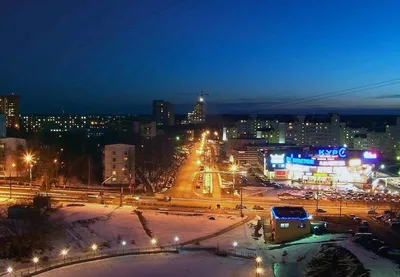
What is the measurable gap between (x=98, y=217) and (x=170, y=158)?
21.2 meters

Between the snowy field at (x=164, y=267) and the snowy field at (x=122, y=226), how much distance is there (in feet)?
4.54

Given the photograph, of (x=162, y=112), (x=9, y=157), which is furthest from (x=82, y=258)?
(x=162, y=112)

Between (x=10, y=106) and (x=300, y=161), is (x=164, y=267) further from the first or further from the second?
(x=10, y=106)

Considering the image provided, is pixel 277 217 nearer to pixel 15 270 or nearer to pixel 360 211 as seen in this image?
pixel 360 211

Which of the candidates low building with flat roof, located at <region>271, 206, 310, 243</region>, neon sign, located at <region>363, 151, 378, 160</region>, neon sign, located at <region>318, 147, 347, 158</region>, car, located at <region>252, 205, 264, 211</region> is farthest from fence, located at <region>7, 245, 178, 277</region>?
A: neon sign, located at <region>363, 151, 378, 160</region>

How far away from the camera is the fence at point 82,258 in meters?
12.6

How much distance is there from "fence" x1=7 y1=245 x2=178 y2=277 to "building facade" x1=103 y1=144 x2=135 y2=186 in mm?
12620

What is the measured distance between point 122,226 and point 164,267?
174 inches

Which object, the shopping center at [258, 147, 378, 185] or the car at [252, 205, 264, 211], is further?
the shopping center at [258, 147, 378, 185]

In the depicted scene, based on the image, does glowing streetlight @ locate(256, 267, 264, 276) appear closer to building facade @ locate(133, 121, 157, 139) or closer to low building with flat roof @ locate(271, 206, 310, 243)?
low building with flat roof @ locate(271, 206, 310, 243)

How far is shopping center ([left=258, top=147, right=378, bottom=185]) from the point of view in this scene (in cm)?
2877

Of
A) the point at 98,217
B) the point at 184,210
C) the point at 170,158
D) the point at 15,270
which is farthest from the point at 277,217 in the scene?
the point at 170,158

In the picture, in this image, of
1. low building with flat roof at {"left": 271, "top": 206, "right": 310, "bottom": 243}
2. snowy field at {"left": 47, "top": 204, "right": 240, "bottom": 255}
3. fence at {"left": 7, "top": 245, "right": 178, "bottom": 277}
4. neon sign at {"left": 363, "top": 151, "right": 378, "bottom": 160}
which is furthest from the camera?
neon sign at {"left": 363, "top": 151, "right": 378, "bottom": 160}

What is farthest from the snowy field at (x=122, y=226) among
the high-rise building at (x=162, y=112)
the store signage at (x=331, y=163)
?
the high-rise building at (x=162, y=112)
